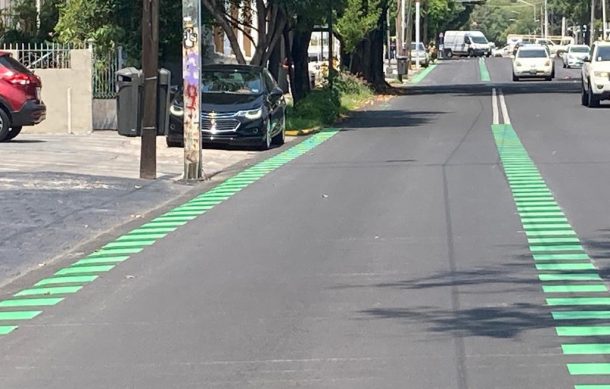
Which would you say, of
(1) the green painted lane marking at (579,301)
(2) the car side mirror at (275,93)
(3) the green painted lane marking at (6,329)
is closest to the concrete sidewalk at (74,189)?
(2) the car side mirror at (275,93)

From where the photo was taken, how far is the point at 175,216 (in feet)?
49.1

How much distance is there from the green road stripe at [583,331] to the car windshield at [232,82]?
660 inches

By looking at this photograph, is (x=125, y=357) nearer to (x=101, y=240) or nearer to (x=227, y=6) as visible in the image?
(x=101, y=240)

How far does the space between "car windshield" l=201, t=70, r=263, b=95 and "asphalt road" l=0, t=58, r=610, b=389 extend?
6778mm

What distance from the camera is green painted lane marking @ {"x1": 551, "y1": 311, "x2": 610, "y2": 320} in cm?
870

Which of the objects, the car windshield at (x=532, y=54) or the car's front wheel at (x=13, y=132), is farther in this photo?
the car windshield at (x=532, y=54)

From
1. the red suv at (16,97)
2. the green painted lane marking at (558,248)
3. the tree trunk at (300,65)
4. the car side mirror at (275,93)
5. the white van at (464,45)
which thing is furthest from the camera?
the white van at (464,45)

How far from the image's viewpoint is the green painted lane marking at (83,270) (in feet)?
36.6

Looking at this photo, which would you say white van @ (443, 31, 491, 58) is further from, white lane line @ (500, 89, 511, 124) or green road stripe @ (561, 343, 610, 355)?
green road stripe @ (561, 343, 610, 355)

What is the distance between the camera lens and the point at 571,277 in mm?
10250

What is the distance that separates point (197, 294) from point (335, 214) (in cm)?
469

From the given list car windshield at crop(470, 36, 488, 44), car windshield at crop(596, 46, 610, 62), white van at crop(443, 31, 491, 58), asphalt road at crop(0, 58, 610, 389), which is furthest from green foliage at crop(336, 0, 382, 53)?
car windshield at crop(470, 36, 488, 44)

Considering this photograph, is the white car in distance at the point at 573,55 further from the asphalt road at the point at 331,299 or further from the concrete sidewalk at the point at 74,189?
the asphalt road at the point at 331,299

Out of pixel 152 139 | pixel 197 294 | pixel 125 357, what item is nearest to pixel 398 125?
pixel 152 139
